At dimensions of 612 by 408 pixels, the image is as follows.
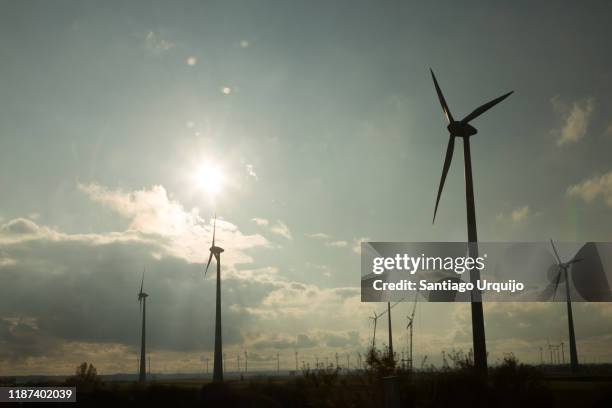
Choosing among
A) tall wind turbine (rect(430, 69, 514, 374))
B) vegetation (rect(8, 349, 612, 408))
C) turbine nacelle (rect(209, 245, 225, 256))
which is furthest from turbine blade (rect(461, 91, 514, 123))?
turbine nacelle (rect(209, 245, 225, 256))

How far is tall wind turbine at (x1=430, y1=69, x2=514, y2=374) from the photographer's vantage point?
136 feet

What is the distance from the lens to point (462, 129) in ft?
181

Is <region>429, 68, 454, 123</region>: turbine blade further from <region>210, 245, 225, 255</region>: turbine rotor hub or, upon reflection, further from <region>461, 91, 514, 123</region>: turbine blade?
<region>210, 245, 225, 255</region>: turbine rotor hub

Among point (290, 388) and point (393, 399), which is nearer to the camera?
point (393, 399)

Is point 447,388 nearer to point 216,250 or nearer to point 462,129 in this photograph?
point 462,129

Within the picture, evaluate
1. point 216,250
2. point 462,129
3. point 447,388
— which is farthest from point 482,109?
point 216,250

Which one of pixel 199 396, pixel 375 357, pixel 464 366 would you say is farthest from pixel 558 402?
pixel 199 396

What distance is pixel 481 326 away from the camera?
42719mm

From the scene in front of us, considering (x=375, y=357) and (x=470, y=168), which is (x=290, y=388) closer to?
(x=375, y=357)

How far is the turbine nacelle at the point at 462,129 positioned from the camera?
181 ft

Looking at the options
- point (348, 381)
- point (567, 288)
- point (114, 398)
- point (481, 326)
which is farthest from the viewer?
point (567, 288)

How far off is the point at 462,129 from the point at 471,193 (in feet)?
33.9

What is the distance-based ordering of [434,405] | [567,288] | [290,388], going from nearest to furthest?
1. [434,405]
2. [290,388]
3. [567,288]

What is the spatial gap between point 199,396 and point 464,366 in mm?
31653
